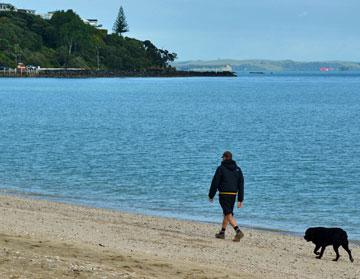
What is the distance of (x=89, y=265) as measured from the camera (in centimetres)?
1312

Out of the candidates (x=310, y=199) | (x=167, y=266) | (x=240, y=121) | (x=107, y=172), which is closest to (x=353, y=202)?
(x=310, y=199)

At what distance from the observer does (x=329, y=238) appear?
55.5ft

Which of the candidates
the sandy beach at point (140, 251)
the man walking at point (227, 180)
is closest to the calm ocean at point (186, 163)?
the sandy beach at point (140, 251)

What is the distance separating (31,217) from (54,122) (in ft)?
199

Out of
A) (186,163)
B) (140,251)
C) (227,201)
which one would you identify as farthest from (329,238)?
(186,163)

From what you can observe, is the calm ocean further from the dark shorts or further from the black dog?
the black dog

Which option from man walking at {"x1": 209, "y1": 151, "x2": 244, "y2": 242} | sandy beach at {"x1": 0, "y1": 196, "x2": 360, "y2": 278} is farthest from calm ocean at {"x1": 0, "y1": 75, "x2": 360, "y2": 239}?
man walking at {"x1": 209, "y1": 151, "x2": 244, "y2": 242}

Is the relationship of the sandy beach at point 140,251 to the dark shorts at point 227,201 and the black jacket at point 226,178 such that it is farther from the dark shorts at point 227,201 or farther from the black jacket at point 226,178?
the black jacket at point 226,178

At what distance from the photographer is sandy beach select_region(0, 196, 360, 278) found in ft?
42.7

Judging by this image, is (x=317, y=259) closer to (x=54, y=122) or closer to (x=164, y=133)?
(x=164, y=133)

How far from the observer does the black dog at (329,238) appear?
16.8 meters

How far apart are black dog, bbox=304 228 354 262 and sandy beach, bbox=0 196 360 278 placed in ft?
0.98

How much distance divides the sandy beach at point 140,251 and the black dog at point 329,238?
298 millimetres

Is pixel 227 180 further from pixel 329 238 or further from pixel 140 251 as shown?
pixel 140 251
